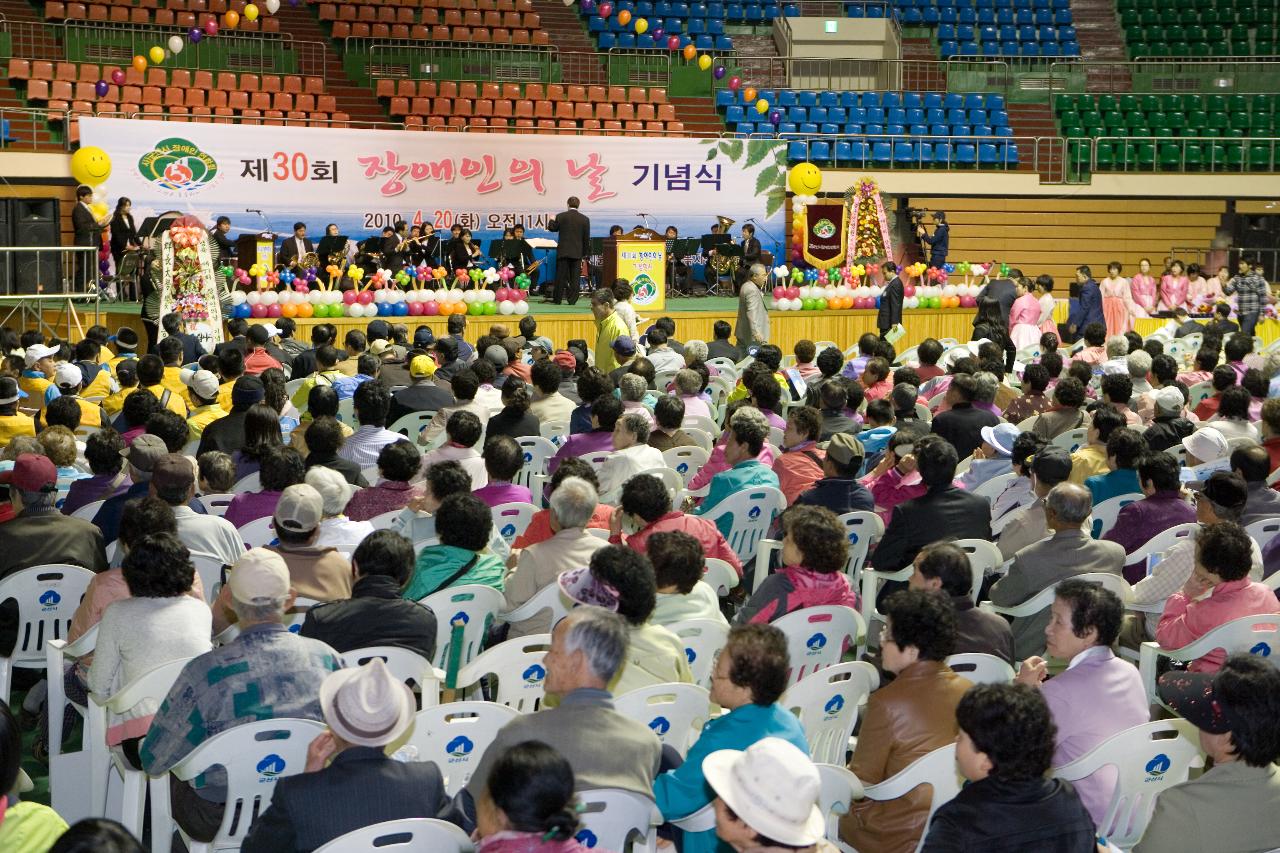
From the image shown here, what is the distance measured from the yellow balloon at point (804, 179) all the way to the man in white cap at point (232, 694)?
17282mm

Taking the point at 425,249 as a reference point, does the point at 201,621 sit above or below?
below

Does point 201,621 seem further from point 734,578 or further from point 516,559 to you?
point 734,578

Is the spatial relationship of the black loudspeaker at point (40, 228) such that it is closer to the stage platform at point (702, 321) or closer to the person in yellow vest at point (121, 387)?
the stage platform at point (702, 321)

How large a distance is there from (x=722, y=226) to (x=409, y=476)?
14.7 m

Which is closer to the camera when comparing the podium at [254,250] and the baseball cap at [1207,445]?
the baseball cap at [1207,445]

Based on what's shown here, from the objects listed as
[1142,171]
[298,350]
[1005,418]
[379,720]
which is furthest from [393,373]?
[1142,171]

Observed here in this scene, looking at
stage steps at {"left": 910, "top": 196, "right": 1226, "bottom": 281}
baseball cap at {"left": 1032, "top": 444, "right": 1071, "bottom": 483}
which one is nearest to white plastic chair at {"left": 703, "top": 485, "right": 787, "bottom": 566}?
baseball cap at {"left": 1032, "top": 444, "right": 1071, "bottom": 483}

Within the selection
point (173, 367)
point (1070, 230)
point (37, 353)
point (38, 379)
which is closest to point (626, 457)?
point (173, 367)

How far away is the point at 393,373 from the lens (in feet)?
34.7

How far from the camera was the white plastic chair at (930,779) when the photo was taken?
3.82 metres

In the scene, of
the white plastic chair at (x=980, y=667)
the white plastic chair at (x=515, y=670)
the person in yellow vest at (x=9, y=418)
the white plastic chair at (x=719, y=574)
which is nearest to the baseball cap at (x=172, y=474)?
the white plastic chair at (x=515, y=670)

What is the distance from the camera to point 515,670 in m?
4.56

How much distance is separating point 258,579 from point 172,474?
1687mm

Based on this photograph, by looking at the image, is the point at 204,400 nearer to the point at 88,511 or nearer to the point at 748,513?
the point at 88,511
